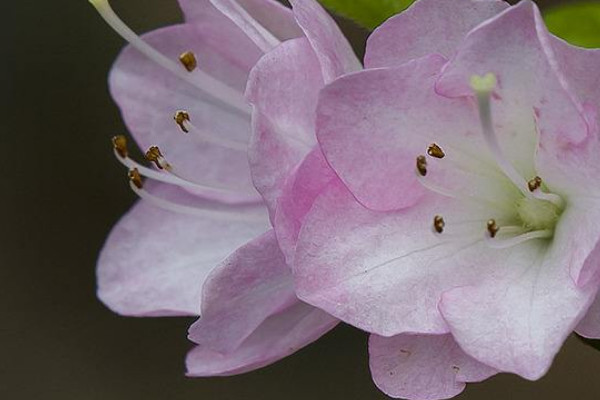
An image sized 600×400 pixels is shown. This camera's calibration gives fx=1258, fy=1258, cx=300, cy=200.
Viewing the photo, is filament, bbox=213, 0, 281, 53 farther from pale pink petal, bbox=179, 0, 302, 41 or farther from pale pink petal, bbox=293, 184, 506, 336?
pale pink petal, bbox=293, 184, 506, 336

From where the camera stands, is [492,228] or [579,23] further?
[579,23]

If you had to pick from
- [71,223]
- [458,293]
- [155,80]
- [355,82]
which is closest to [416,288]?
[458,293]

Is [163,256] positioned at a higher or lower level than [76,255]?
higher

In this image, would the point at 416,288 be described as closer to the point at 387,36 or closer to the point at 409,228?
the point at 409,228

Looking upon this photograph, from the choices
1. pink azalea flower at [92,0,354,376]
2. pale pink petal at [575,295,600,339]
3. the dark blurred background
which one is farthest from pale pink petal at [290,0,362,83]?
the dark blurred background

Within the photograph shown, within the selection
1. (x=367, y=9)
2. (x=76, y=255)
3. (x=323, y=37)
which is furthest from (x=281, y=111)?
(x=76, y=255)

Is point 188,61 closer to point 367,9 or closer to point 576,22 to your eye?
point 367,9

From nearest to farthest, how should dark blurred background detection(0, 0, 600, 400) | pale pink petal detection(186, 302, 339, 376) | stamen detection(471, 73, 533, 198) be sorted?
stamen detection(471, 73, 533, 198) → pale pink petal detection(186, 302, 339, 376) → dark blurred background detection(0, 0, 600, 400)

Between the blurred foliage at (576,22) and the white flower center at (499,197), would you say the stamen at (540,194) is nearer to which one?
the white flower center at (499,197)

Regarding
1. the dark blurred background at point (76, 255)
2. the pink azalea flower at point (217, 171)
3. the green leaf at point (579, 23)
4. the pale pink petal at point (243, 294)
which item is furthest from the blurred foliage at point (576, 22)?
the dark blurred background at point (76, 255)
